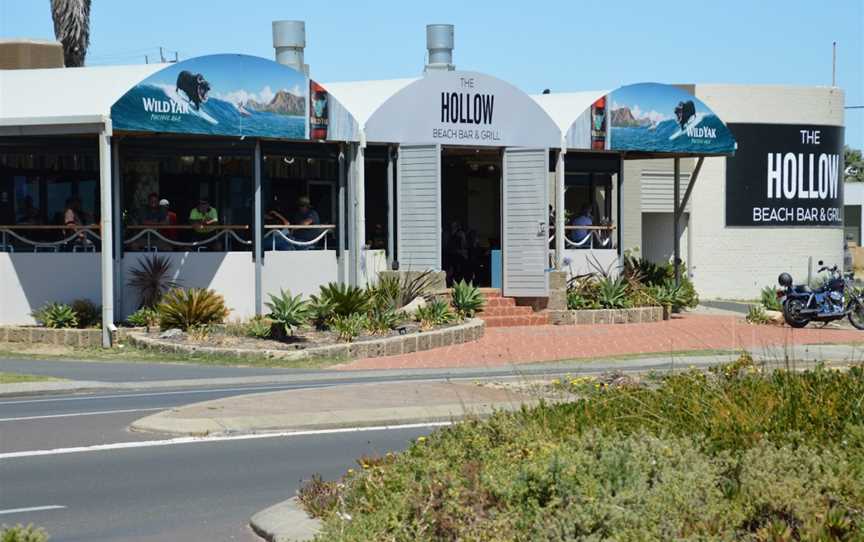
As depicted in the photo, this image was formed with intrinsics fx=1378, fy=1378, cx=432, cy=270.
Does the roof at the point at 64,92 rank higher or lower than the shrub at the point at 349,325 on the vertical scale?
higher

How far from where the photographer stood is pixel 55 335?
2547 cm

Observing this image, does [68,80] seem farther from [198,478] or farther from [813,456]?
[813,456]

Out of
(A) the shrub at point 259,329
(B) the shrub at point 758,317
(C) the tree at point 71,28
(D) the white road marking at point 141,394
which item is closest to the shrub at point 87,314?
(A) the shrub at point 259,329

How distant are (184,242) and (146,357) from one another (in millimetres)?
3953

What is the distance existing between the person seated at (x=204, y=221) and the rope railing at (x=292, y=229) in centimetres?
113

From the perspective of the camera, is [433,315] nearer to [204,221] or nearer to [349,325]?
[349,325]

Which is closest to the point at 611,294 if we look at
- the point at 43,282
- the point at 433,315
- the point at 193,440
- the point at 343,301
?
the point at 433,315

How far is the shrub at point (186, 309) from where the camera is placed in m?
25.2

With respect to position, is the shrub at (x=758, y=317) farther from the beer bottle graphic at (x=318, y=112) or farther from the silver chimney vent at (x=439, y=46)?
the beer bottle graphic at (x=318, y=112)

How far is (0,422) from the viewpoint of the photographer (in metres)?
15.4

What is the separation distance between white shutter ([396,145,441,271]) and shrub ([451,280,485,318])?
0.87 metres

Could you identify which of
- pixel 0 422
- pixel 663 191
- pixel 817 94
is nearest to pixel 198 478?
pixel 0 422

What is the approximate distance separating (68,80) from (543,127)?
10419 millimetres

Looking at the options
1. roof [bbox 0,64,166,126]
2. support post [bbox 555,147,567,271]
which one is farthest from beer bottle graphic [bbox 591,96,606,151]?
roof [bbox 0,64,166,126]
